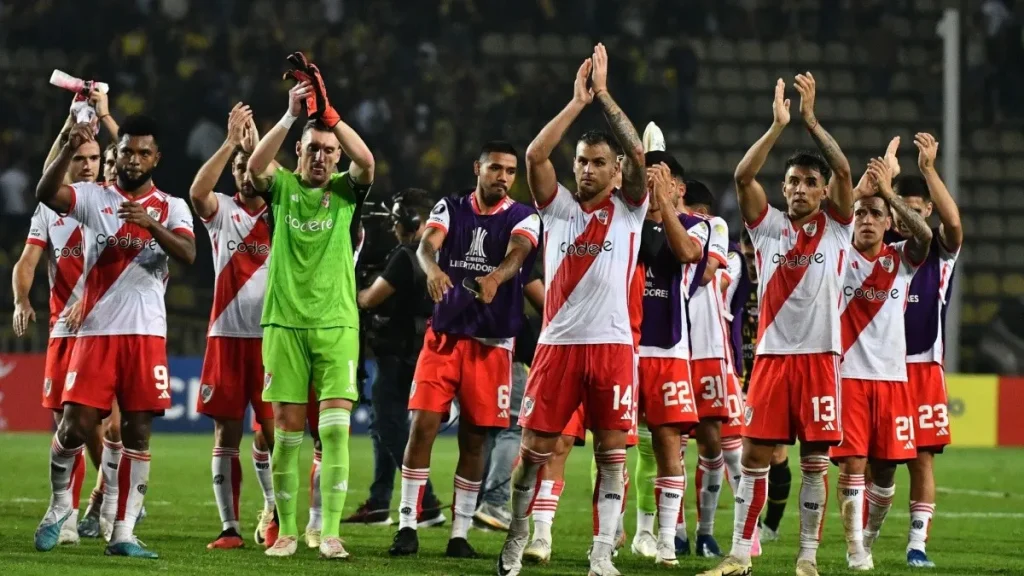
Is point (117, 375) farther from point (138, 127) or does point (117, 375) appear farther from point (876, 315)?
point (876, 315)

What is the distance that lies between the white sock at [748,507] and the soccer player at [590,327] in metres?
0.79

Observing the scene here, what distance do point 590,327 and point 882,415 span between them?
2.40 metres

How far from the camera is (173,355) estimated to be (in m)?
22.0

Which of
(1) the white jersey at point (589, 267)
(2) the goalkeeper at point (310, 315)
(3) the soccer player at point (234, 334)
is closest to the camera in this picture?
(1) the white jersey at point (589, 267)

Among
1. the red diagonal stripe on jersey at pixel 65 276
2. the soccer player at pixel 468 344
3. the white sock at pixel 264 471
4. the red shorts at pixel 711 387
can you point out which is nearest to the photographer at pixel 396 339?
the white sock at pixel 264 471

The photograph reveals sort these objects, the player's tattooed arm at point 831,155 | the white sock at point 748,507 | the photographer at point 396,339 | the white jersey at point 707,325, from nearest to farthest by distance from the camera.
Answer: the player's tattooed arm at point 831,155 → the white sock at point 748,507 → the white jersey at point 707,325 → the photographer at point 396,339

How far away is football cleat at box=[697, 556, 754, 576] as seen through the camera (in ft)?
27.7

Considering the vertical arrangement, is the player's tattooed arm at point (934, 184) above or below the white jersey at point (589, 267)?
above

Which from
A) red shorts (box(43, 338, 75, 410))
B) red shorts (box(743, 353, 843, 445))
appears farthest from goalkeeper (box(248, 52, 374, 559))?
red shorts (box(743, 353, 843, 445))

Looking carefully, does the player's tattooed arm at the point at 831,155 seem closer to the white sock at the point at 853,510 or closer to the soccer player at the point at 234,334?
the white sock at the point at 853,510

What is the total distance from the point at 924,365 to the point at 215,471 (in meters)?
4.47

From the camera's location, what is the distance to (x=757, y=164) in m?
8.41

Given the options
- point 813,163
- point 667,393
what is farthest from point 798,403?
point 813,163

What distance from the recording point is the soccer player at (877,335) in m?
9.55
